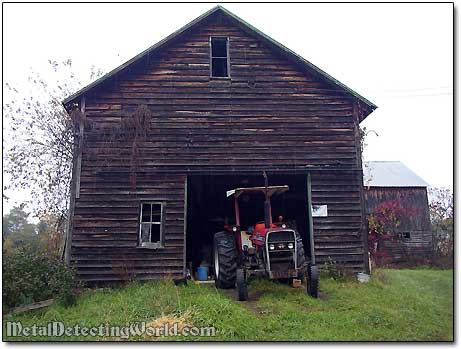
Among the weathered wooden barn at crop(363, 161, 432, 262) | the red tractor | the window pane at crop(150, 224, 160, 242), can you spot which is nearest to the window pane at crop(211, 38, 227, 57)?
the red tractor

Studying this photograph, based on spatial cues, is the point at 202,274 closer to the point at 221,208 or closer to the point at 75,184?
the point at 75,184

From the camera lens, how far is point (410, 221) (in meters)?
22.6

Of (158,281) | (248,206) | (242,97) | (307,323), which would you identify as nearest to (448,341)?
(307,323)

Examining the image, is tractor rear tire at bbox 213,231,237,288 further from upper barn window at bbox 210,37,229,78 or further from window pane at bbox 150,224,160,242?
upper barn window at bbox 210,37,229,78

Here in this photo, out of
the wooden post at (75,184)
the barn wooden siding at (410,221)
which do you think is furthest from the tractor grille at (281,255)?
the barn wooden siding at (410,221)

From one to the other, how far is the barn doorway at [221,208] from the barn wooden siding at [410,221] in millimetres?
9193

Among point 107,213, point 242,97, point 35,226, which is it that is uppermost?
point 242,97

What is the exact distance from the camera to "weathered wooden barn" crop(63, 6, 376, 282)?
11.1 m

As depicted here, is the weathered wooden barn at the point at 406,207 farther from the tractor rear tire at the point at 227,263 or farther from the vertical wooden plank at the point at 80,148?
the vertical wooden plank at the point at 80,148

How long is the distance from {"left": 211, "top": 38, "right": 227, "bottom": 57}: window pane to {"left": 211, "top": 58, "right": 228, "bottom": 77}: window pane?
0.17 m

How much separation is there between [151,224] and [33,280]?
324cm

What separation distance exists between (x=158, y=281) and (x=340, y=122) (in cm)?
677

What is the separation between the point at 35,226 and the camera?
985 inches

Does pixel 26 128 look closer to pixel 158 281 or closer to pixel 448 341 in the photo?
pixel 158 281
